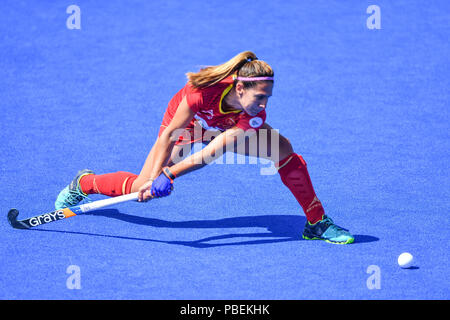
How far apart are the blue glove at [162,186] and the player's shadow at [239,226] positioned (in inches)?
16.6

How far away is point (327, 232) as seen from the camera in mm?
4805

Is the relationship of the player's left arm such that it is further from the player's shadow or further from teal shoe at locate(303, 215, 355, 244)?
teal shoe at locate(303, 215, 355, 244)

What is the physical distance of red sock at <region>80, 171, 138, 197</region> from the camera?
4988 mm

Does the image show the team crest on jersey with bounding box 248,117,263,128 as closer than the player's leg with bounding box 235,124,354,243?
Yes

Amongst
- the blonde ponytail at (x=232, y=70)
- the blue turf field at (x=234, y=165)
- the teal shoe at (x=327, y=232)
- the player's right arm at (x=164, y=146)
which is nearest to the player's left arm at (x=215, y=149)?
the player's right arm at (x=164, y=146)

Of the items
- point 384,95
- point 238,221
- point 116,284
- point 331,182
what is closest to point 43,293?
point 116,284

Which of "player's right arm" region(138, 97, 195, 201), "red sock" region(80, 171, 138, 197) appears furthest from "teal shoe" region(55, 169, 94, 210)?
"player's right arm" region(138, 97, 195, 201)

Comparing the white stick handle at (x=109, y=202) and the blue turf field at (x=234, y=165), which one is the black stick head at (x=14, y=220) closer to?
the blue turf field at (x=234, y=165)

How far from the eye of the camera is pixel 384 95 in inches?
296

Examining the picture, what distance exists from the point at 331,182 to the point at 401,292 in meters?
1.83

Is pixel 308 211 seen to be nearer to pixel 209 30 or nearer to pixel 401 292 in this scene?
pixel 401 292

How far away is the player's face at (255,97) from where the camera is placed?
441 cm

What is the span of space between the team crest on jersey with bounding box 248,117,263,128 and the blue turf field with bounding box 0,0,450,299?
830mm

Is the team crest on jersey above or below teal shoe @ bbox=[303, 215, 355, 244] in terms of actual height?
above
